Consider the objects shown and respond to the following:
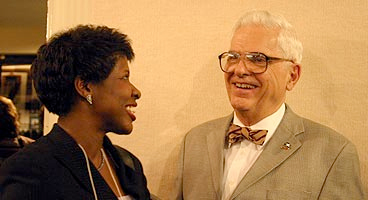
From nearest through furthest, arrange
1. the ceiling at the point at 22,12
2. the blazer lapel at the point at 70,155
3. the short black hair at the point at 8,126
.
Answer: the blazer lapel at the point at 70,155
the short black hair at the point at 8,126
the ceiling at the point at 22,12

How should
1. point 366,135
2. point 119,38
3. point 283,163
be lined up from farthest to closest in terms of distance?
point 366,135
point 283,163
point 119,38

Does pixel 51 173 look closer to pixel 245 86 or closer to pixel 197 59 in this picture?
pixel 245 86

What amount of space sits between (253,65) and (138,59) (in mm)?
568

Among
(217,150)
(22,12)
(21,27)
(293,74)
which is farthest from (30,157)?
(21,27)

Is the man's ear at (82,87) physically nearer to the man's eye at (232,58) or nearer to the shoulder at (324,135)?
the man's eye at (232,58)

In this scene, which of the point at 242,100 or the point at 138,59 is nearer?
the point at 242,100

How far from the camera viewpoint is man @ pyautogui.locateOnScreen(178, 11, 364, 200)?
1.57 m

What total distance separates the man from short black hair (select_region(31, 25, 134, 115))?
51 centimetres

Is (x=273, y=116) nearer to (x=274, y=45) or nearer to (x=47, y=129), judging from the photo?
(x=274, y=45)

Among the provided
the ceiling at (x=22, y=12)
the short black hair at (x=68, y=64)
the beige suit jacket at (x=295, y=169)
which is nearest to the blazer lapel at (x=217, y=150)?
the beige suit jacket at (x=295, y=169)

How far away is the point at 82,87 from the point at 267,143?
69 centimetres

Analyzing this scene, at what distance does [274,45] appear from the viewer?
1641mm

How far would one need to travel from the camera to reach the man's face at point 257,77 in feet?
5.37

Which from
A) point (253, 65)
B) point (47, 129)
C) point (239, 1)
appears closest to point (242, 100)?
point (253, 65)
